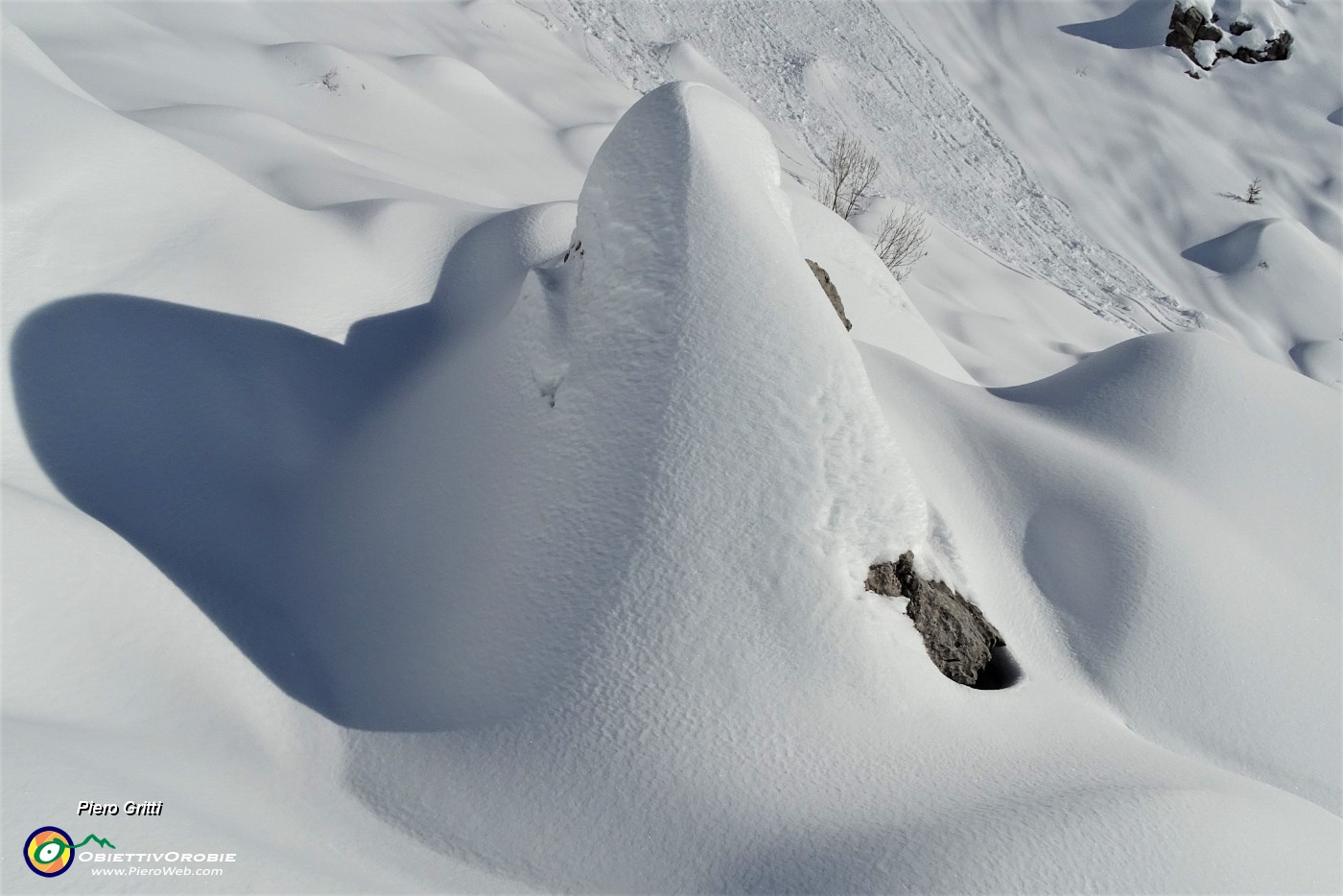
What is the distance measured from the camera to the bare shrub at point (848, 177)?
1705cm

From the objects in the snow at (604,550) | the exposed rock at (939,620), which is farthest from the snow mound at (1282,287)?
the exposed rock at (939,620)

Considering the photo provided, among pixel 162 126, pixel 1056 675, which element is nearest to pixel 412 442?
pixel 1056 675

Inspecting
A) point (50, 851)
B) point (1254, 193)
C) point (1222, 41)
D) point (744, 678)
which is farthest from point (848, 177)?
point (50, 851)

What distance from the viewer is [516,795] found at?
3.64 m

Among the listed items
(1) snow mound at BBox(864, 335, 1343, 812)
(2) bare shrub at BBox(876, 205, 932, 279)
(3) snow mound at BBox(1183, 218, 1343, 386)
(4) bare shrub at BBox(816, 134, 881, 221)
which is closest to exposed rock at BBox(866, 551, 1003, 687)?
(1) snow mound at BBox(864, 335, 1343, 812)

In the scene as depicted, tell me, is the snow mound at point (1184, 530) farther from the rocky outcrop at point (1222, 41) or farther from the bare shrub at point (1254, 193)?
the rocky outcrop at point (1222, 41)

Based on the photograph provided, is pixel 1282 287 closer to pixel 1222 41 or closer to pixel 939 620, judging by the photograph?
pixel 1222 41

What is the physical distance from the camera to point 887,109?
21.8 meters

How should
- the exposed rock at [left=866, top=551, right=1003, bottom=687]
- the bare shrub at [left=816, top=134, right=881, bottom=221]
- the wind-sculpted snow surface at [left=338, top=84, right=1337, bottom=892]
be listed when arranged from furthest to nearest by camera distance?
the bare shrub at [left=816, top=134, right=881, bottom=221] → the exposed rock at [left=866, top=551, right=1003, bottom=687] → the wind-sculpted snow surface at [left=338, top=84, right=1337, bottom=892]

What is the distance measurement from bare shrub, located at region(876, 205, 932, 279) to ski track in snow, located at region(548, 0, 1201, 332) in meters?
2.71

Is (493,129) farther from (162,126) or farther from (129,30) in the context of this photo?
(162,126)

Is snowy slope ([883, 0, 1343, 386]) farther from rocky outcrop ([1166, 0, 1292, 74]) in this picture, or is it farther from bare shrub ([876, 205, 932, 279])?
bare shrub ([876, 205, 932, 279])

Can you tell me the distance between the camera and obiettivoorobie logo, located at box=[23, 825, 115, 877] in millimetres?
2602

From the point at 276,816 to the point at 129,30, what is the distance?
11.7 meters
